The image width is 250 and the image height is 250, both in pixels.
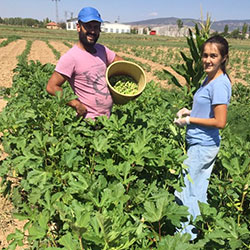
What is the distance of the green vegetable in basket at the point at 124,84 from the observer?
2.54 meters

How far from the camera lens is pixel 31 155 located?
171 cm

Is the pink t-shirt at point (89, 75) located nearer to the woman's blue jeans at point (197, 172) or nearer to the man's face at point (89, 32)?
the man's face at point (89, 32)

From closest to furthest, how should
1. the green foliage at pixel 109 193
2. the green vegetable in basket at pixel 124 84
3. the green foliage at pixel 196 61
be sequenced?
the green foliage at pixel 109 193
the green vegetable in basket at pixel 124 84
the green foliage at pixel 196 61

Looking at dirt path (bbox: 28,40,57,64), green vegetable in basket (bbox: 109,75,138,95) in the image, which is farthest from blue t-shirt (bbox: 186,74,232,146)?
dirt path (bbox: 28,40,57,64)

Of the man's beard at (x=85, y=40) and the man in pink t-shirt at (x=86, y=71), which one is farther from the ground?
the man's beard at (x=85, y=40)

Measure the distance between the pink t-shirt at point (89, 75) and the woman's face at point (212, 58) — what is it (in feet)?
3.00

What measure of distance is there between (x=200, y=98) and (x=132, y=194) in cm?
97

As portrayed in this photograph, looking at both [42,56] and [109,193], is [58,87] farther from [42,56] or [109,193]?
[42,56]

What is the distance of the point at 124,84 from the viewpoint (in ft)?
8.60

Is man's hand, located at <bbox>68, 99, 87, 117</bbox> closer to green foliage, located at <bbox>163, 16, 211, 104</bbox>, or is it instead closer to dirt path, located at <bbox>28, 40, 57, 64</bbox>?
green foliage, located at <bbox>163, 16, 211, 104</bbox>

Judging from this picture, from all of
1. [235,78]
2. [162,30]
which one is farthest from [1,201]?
[162,30]

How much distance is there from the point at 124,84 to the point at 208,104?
0.93 metres

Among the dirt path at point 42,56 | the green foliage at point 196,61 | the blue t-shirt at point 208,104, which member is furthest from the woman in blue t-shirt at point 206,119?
the dirt path at point 42,56

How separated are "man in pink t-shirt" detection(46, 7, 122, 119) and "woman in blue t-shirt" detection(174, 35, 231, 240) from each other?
76cm
